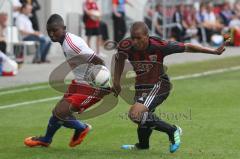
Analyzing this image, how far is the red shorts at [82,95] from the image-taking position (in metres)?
10.6

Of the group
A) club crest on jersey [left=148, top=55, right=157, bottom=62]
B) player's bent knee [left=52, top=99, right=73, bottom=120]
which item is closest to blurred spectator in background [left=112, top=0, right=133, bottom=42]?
player's bent knee [left=52, top=99, right=73, bottom=120]

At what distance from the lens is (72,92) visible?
10.7 m

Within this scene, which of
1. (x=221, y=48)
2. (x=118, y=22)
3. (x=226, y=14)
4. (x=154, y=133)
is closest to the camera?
(x=221, y=48)

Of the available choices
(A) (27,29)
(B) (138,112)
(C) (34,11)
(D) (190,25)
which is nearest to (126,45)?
(B) (138,112)

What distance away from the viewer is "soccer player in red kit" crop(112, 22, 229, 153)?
10.0m

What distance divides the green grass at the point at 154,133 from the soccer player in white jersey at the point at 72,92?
183 millimetres

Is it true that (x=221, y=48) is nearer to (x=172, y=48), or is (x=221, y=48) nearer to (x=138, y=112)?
(x=172, y=48)

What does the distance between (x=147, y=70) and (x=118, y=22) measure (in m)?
18.6

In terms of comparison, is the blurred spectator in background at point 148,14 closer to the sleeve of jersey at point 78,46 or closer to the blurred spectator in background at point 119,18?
the blurred spectator in background at point 119,18

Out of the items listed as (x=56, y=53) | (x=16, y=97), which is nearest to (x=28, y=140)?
(x=16, y=97)

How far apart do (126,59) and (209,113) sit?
13.4 ft

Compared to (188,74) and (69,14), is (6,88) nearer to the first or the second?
(188,74)

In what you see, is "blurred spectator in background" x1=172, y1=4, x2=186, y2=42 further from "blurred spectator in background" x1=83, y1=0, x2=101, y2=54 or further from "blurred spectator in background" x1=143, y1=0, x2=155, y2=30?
"blurred spectator in background" x1=83, y1=0, x2=101, y2=54

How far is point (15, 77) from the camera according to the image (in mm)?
20219
